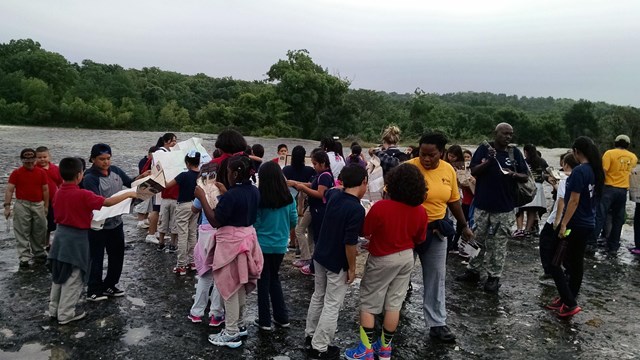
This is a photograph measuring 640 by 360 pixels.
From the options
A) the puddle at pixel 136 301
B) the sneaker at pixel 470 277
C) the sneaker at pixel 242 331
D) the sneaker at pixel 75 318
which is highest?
the sneaker at pixel 470 277

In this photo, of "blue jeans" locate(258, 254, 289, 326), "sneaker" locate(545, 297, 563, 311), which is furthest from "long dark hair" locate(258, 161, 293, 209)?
"sneaker" locate(545, 297, 563, 311)

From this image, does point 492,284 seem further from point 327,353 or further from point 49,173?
point 49,173

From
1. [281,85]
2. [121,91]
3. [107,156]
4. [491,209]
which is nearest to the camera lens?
[107,156]

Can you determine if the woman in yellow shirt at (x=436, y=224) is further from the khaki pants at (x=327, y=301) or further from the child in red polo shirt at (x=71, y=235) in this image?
the child in red polo shirt at (x=71, y=235)

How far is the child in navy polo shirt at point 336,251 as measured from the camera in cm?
384

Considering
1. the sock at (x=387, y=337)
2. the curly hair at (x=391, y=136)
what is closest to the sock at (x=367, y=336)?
the sock at (x=387, y=337)

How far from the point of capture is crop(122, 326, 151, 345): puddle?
14.3 feet

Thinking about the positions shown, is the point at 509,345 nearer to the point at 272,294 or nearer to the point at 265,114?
the point at 272,294

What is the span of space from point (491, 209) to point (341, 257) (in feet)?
8.74

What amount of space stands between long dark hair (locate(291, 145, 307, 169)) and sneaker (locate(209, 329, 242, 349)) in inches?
105

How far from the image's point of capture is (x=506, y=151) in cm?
577

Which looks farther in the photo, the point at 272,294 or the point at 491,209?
the point at 491,209

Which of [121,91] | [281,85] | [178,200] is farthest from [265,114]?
[178,200]

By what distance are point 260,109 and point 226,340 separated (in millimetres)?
38025
